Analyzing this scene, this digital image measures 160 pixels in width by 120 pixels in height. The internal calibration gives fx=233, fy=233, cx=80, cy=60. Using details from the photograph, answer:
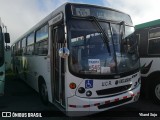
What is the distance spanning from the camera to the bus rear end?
17.8 ft

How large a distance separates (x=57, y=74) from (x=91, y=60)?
1226 millimetres

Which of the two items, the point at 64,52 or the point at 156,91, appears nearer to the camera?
the point at 64,52

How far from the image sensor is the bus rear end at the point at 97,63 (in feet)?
17.8

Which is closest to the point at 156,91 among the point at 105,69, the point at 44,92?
the point at 105,69

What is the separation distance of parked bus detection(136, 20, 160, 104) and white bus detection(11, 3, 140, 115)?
46.5 inches

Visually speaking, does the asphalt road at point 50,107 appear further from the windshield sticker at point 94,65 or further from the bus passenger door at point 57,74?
the windshield sticker at point 94,65

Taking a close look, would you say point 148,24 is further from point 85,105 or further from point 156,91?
point 85,105

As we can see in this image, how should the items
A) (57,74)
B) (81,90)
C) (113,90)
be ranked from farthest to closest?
(57,74), (113,90), (81,90)

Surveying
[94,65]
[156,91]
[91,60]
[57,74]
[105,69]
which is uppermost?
[91,60]

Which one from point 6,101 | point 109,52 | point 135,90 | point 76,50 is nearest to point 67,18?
point 76,50

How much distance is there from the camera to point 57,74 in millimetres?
6309

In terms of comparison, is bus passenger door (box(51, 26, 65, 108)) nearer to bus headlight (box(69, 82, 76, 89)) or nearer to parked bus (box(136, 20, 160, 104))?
bus headlight (box(69, 82, 76, 89))

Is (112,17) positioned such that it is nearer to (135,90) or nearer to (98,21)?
(98,21)

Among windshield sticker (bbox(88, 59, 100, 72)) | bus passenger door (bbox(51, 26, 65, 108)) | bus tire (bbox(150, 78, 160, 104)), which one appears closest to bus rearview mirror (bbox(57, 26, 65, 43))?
bus passenger door (bbox(51, 26, 65, 108))
